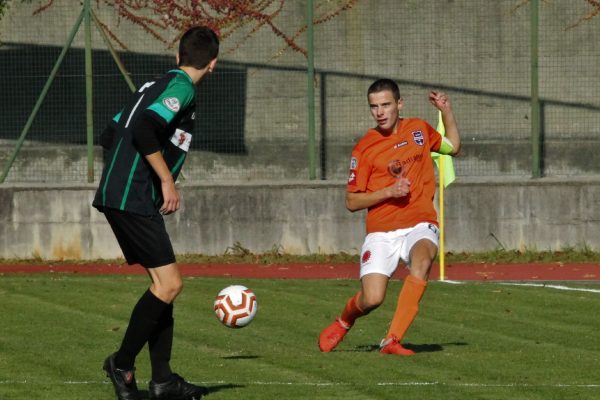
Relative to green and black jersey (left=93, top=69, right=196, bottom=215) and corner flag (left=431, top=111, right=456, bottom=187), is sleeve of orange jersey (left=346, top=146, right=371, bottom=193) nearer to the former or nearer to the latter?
green and black jersey (left=93, top=69, right=196, bottom=215)

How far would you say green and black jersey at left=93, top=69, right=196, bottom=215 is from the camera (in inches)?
289

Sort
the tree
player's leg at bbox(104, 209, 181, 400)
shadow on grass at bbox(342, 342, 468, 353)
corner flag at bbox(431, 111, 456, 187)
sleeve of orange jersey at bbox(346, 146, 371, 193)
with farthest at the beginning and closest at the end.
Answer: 1. the tree
2. corner flag at bbox(431, 111, 456, 187)
3. shadow on grass at bbox(342, 342, 468, 353)
4. sleeve of orange jersey at bbox(346, 146, 371, 193)
5. player's leg at bbox(104, 209, 181, 400)

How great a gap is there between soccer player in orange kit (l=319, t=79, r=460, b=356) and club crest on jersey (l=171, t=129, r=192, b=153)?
6.86ft

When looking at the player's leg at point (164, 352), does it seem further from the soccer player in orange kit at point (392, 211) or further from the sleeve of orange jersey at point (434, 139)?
the sleeve of orange jersey at point (434, 139)

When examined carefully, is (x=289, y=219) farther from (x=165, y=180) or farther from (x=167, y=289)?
(x=165, y=180)

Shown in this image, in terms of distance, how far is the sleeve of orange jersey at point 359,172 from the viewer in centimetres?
947

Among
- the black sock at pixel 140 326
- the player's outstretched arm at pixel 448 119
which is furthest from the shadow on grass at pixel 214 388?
the player's outstretched arm at pixel 448 119

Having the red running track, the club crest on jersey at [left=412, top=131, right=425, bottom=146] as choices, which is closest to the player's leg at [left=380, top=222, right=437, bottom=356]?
the club crest on jersey at [left=412, top=131, right=425, bottom=146]

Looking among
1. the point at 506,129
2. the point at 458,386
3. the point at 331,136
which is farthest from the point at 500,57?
the point at 458,386

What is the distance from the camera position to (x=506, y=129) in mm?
19969

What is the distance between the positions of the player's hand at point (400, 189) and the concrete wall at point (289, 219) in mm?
9553

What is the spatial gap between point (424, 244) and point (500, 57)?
1140 centimetres

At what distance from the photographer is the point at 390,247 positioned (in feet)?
31.0

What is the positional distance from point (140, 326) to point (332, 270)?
10.2m
